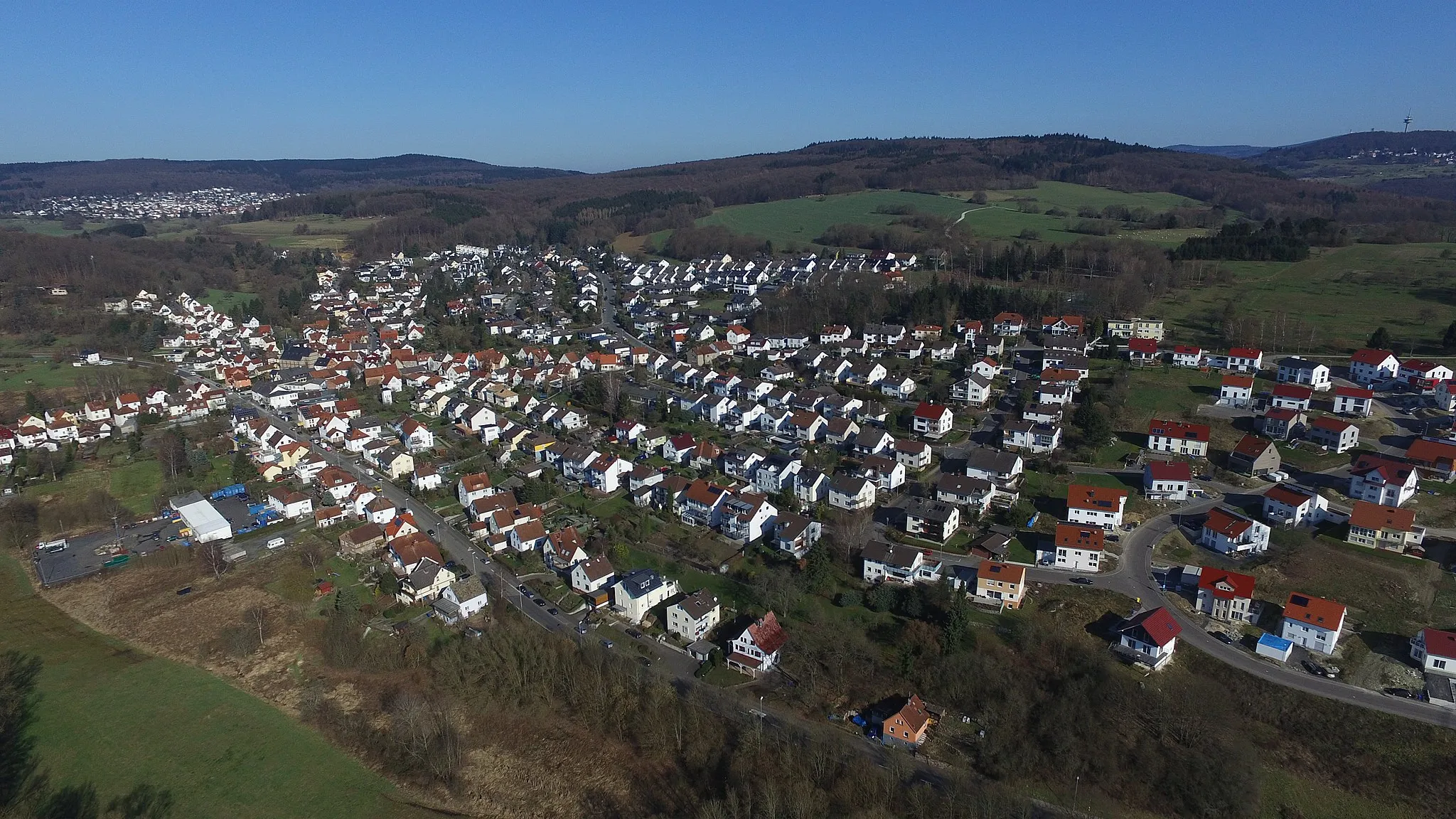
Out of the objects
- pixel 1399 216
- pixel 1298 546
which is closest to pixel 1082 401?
pixel 1298 546

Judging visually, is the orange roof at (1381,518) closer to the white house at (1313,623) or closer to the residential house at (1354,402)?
the white house at (1313,623)

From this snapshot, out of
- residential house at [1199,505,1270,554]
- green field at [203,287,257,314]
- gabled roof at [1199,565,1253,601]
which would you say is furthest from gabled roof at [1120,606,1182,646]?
green field at [203,287,257,314]

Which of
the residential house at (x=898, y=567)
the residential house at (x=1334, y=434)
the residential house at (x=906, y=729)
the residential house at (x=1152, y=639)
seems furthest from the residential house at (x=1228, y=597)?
the residential house at (x=1334, y=434)

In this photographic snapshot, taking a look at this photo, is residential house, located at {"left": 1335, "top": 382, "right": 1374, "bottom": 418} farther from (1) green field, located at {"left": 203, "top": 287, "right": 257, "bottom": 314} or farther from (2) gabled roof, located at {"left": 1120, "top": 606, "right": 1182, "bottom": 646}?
(1) green field, located at {"left": 203, "top": 287, "right": 257, "bottom": 314}

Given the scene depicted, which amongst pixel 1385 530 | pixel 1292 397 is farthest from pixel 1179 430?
pixel 1385 530

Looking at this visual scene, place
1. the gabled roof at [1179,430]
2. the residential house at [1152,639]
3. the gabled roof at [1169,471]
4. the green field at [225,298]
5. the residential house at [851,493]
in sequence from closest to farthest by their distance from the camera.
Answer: the residential house at [1152,639]
the gabled roof at [1169,471]
the residential house at [851,493]
the gabled roof at [1179,430]
the green field at [225,298]

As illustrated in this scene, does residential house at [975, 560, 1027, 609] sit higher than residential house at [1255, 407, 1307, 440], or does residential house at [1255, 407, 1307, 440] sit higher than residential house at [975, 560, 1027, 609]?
residential house at [1255, 407, 1307, 440]
